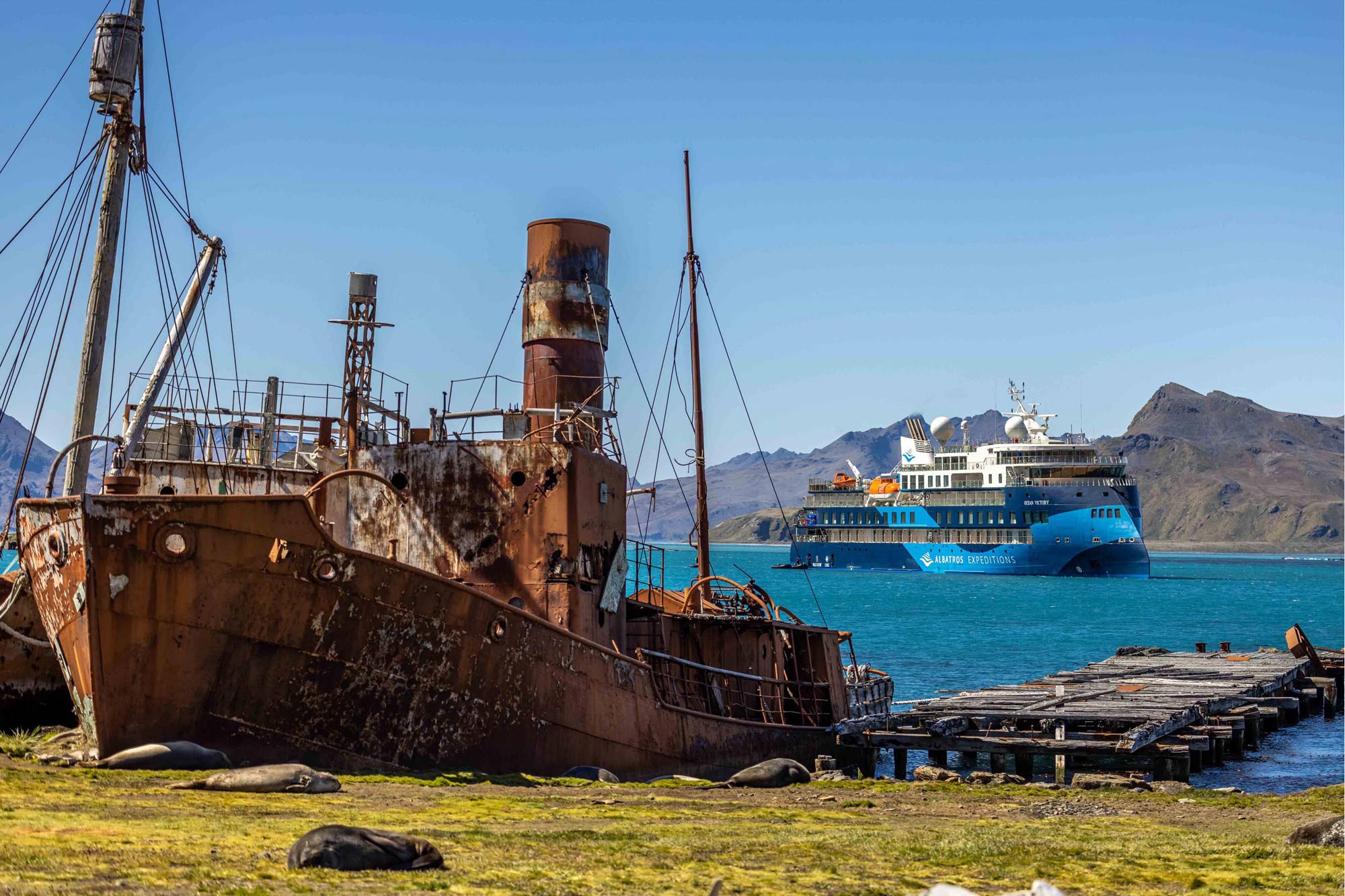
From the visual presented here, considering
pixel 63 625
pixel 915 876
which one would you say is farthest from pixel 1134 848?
pixel 63 625

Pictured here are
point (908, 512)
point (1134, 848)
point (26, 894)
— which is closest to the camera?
point (26, 894)

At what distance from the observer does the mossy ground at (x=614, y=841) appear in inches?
346

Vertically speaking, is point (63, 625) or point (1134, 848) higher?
point (63, 625)

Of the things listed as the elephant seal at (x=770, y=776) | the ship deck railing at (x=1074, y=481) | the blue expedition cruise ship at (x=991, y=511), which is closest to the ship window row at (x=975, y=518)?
the blue expedition cruise ship at (x=991, y=511)

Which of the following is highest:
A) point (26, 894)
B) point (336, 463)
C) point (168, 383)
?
point (168, 383)

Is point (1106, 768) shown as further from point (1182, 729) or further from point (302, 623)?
point (302, 623)

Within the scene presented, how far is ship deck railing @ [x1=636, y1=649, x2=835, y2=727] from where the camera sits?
20.3 m

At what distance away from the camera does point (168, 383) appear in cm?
2552

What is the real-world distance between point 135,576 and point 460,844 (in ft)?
17.7

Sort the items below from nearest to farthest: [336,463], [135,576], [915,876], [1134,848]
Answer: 1. [915,876]
2. [1134,848]
3. [135,576]
4. [336,463]

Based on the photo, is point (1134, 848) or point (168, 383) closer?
point (1134, 848)

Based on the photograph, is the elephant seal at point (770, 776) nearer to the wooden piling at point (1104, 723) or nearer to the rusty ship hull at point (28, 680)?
the wooden piling at point (1104, 723)

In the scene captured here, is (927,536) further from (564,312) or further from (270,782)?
(270,782)

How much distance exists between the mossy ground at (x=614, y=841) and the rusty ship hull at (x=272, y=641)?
0.72 meters
